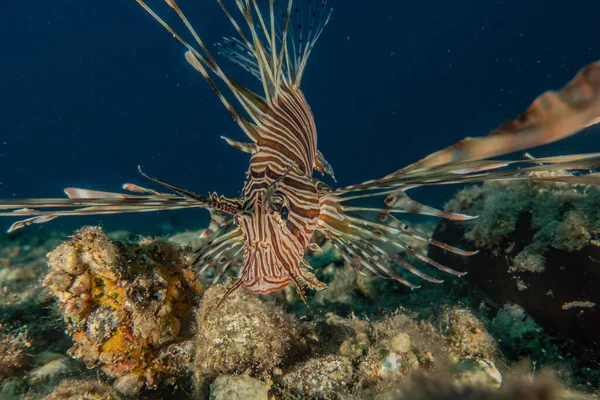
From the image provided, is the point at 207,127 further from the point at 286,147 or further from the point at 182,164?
the point at 286,147

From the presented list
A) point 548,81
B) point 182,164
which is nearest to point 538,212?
point 548,81

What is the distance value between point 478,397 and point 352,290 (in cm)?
358

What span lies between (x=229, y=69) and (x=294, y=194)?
3375 centimetres

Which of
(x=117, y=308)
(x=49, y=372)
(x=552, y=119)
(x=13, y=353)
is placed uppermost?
(x=552, y=119)

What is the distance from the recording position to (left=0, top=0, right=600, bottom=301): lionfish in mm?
1095

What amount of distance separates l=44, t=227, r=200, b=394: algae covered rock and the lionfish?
362mm

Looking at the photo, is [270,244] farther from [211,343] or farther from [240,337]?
[211,343]

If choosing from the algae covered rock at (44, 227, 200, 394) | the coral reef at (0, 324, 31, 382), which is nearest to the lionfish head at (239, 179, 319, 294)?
the algae covered rock at (44, 227, 200, 394)

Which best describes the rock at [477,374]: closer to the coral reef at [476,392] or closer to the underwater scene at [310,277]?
the underwater scene at [310,277]

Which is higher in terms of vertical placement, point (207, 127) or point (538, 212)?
point (207, 127)

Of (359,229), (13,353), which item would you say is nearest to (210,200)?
(359,229)

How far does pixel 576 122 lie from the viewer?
91 centimetres

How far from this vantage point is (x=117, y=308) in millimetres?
2479

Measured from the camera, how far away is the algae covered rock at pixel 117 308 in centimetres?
Answer: 244
